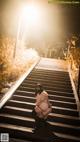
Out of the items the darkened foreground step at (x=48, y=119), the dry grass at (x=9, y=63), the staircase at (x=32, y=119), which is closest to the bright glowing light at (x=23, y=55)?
the dry grass at (x=9, y=63)

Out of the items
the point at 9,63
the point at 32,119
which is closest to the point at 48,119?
the point at 32,119

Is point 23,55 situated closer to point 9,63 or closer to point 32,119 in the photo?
point 9,63

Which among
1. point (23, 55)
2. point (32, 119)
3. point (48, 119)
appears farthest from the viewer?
point (23, 55)

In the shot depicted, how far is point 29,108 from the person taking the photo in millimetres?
8453

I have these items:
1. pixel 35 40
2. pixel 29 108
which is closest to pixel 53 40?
pixel 35 40

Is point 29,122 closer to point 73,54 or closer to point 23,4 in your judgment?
point 23,4

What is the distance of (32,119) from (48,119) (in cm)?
54

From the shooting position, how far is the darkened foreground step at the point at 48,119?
22.2 feet

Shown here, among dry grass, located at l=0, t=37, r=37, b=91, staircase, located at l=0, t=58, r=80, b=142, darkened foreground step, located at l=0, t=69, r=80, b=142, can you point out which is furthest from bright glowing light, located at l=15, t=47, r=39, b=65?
darkened foreground step, located at l=0, t=69, r=80, b=142

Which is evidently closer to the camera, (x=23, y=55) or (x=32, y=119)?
(x=32, y=119)

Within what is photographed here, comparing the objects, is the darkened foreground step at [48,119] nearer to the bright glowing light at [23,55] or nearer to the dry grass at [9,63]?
the dry grass at [9,63]

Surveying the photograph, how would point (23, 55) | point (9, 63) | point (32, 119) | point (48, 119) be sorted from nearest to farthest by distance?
point (32, 119) → point (48, 119) → point (9, 63) → point (23, 55)

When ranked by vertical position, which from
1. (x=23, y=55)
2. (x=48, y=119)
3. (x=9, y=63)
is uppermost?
(x=23, y=55)

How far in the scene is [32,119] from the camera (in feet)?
24.9
